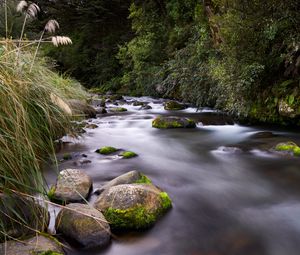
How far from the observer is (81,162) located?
4969mm

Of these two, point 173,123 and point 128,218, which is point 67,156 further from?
point 173,123

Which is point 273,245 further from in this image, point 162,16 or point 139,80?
point 162,16

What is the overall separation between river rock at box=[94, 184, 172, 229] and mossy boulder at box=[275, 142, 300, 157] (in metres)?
2.62

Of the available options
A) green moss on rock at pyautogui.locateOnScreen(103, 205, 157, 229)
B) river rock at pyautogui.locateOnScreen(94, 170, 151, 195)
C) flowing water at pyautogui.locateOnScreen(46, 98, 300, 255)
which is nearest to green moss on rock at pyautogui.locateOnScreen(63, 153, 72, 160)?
flowing water at pyautogui.locateOnScreen(46, 98, 300, 255)

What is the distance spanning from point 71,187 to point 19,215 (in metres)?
0.98

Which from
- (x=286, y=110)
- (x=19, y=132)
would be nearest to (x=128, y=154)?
(x=19, y=132)

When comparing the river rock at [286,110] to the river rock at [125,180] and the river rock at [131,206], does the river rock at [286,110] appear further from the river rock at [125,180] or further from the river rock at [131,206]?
the river rock at [131,206]

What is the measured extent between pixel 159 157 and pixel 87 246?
114 inches

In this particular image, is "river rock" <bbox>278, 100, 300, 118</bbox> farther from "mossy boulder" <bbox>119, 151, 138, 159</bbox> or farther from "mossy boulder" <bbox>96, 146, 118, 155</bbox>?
"mossy boulder" <bbox>96, 146, 118, 155</bbox>

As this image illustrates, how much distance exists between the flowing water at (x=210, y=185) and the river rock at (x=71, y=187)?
0.43 metres

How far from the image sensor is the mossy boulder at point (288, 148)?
5.20 metres

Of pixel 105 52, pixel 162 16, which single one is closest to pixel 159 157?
pixel 162 16

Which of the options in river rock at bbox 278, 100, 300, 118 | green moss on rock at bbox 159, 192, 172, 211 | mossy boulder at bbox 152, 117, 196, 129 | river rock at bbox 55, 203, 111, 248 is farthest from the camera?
mossy boulder at bbox 152, 117, 196, 129

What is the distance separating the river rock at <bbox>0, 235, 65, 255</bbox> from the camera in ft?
7.81
